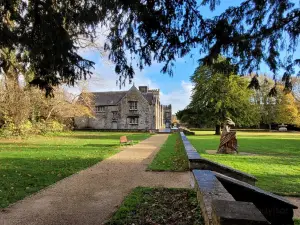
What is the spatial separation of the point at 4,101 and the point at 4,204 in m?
19.9

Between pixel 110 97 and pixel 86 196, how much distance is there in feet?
160

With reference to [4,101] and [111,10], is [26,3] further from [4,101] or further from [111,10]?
[4,101]

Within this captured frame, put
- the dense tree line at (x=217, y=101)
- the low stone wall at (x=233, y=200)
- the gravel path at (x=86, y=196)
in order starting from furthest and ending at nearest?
the dense tree line at (x=217, y=101) < the gravel path at (x=86, y=196) < the low stone wall at (x=233, y=200)

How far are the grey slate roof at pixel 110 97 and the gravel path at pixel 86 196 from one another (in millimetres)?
42191

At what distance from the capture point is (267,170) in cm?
1038

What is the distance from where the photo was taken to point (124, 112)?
51031 millimetres

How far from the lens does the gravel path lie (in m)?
4.99

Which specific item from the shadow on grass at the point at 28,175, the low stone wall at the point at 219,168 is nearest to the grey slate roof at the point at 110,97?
the shadow on grass at the point at 28,175

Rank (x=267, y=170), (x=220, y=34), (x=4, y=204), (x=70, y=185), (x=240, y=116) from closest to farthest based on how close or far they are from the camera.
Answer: (x=220, y=34), (x=4, y=204), (x=70, y=185), (x=267, y=170), (x=240, y=116)

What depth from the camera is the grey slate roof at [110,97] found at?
52694mm

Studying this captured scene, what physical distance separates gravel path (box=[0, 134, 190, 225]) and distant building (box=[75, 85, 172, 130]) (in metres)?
39.4

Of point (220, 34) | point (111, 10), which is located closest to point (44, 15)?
point (111, 10)

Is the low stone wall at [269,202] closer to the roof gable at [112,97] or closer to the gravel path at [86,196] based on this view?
the gravel path at [86,196]

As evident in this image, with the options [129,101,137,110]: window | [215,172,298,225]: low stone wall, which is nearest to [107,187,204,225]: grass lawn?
[215,172,298,225]: low stone wall
